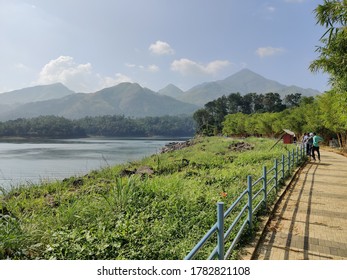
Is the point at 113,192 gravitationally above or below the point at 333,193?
above

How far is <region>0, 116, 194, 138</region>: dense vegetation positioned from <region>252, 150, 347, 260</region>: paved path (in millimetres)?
106867

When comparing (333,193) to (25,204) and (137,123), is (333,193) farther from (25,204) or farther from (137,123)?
(137,123)

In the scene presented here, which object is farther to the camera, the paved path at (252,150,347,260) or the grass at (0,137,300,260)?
the paved path at (252,150,347,260)

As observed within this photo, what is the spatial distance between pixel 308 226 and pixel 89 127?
138 m

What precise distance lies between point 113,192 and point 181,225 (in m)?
1.99

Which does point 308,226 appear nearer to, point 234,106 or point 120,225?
point 120,225

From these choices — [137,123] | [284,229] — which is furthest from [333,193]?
[137,123]

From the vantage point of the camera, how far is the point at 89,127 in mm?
137250

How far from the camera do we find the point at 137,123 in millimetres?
156000

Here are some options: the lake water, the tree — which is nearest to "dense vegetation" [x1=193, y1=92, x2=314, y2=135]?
the lake water

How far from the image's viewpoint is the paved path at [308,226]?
16.1 ft

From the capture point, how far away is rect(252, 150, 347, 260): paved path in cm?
491

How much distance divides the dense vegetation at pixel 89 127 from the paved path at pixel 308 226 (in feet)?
351

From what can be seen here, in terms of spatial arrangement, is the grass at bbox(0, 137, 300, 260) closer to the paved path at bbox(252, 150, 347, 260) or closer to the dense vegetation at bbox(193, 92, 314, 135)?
the paved path at bbox(252, 150, 347, 260)
